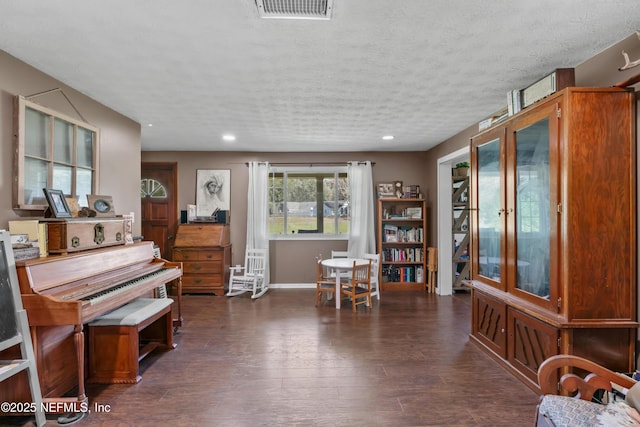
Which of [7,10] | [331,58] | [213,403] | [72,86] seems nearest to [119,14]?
[7,10]

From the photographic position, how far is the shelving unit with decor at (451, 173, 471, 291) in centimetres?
545

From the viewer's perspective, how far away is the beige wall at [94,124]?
7.49 feet

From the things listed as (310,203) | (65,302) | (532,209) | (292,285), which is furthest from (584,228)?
(292,285)

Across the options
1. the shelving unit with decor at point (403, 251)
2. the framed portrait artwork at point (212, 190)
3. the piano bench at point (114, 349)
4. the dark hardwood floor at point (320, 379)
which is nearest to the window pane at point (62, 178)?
the piano bench at point (114, 349)

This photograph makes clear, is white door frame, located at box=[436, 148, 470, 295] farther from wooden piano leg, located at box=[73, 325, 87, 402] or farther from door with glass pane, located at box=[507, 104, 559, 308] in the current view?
wooden piano leg, located at box=[73, 325, 87, 402]

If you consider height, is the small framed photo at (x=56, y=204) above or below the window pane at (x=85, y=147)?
below

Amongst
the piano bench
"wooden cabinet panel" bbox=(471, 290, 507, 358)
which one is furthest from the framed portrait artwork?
"wooden cabinet panel" bbox=(471, 290, 507, 358)

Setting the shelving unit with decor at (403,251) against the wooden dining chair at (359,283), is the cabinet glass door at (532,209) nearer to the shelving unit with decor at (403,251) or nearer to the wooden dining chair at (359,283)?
the wooden dining chair at (359,283)

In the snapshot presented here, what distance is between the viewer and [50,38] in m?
2.07

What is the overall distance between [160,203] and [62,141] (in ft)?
9.99

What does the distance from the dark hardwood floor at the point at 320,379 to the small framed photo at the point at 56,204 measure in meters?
1.29

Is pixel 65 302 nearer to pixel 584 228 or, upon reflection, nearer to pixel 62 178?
pixel 62 178

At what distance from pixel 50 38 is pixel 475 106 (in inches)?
137

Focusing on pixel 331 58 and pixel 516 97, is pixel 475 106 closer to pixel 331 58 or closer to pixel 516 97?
pixel 516 97
